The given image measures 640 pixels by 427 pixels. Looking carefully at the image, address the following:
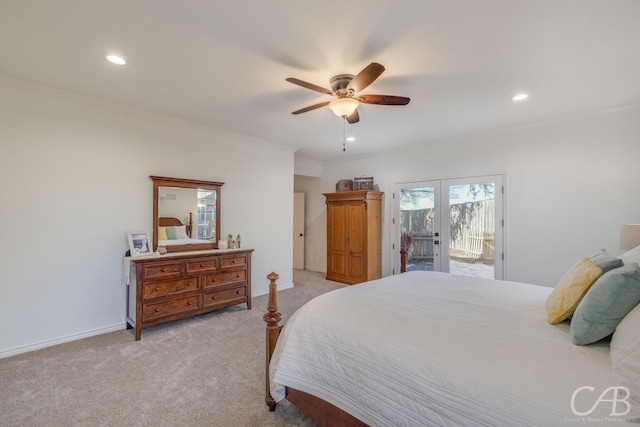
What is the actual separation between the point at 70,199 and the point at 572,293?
434 cm

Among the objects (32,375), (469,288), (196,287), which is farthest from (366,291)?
(32,375)

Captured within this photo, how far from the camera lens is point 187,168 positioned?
12.5ft

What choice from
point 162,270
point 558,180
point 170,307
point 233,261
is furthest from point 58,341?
point 558,180

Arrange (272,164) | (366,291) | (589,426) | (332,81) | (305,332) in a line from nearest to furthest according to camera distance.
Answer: (589,426) < (305,332) < (366,291) < (332,81) < (272,164)

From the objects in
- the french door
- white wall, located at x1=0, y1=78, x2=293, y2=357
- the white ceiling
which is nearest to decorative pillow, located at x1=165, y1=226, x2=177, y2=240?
white wall, located at x1=0, y1=78, x2=293, y2=357

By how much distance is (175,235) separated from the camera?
3.69 m

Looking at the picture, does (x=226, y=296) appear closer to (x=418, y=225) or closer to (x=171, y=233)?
(x=171, y=233)

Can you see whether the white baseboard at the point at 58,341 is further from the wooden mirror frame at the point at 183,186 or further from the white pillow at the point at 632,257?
the white pillow at the point at 632,257

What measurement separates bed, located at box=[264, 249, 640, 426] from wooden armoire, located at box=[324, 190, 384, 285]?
309 centimetres

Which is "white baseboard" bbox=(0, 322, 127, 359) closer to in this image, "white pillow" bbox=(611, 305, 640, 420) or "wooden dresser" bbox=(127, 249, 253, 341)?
"wooden dresser" bbox=(127, 249, 253, 341)

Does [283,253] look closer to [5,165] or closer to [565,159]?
[5,165]

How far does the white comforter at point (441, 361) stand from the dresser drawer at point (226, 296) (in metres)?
2.06

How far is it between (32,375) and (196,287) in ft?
4.83

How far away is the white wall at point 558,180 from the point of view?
3.17m
